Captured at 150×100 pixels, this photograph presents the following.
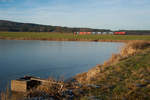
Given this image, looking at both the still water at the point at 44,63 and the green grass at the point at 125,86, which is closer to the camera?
the green grass at the point at 125,86

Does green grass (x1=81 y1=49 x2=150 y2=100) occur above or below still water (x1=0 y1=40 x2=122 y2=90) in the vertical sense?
above

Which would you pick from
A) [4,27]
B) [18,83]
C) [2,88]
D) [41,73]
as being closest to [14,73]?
[41,73]

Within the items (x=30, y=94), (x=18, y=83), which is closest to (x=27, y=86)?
(x=18, y=83)

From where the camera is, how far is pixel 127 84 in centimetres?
703

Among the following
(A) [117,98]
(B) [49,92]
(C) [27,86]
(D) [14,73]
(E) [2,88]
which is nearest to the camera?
(A) [117,98]

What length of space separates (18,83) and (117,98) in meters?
4.03

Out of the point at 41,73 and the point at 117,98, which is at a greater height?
the point at 117,98

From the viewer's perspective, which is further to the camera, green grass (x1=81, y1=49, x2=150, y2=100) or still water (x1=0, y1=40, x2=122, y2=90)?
still water (x1=0, y1=40, x2=122, y2=90)

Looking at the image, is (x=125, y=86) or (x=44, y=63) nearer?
(x=125, y=86)

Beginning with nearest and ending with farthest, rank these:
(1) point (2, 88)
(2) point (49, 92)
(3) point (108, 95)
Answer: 1. (3) point (108, 95)
2. (2) point (49, 92)
3. (1) point (2, 88)

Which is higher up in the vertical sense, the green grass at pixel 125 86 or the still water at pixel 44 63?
the green grass at pixel 125 86

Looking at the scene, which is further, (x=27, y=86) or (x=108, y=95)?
(x=27, y=86)

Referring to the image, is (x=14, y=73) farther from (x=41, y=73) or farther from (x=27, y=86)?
(x=27, y=86)

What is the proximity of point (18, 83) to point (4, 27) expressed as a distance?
98.6 m
